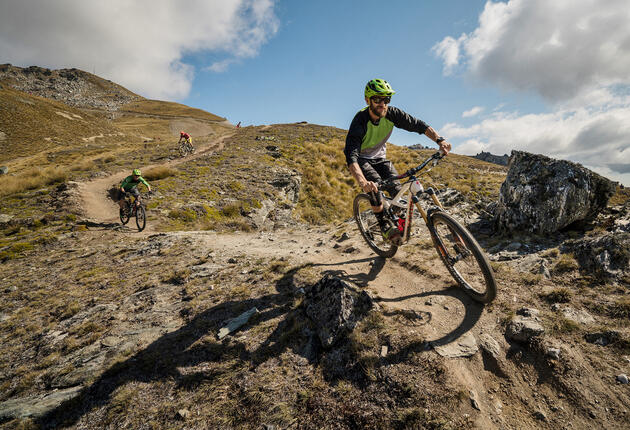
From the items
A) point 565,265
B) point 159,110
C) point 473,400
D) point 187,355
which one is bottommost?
point 187,355

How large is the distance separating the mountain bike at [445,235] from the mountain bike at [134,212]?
1262cm

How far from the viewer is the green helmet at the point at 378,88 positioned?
550 centimetres

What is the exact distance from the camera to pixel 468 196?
33.0 feet

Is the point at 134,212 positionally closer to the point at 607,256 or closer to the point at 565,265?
the point at 565,265

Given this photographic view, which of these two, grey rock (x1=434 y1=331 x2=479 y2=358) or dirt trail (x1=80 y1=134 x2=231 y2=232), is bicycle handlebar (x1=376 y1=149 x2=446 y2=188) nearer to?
grey rock (x1=434 y1=331 x2=479 y2=358)

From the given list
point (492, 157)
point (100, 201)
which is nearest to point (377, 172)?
point (100, 201)

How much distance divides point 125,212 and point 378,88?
14.8m

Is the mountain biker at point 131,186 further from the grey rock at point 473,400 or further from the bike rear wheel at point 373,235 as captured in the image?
the grey rock at point 473,400

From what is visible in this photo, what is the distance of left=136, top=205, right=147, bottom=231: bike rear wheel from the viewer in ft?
42.3

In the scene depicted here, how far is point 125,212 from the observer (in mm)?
14016

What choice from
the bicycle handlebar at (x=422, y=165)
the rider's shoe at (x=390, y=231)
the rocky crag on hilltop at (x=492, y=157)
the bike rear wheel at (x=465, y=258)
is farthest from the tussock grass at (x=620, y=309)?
the rocky crag on hilltop at (x=492, y=157)

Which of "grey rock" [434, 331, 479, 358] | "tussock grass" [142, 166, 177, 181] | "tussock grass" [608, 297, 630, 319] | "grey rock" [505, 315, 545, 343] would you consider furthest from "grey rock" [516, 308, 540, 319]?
"tussock grass" [142, 166, 177, 181]

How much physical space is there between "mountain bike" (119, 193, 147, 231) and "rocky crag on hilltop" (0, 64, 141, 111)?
116291 mm

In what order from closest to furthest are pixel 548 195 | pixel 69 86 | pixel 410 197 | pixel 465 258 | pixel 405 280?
pixel 465 258
pixel 410 197
pixel 405 280
pixel 548 195
pixel 69 86
